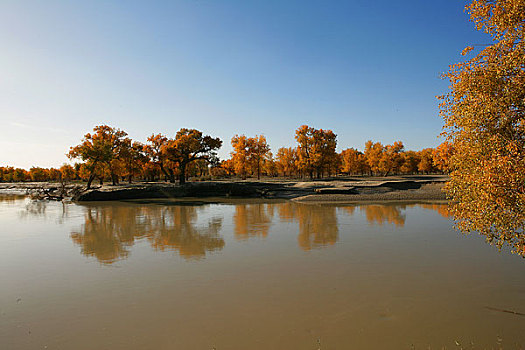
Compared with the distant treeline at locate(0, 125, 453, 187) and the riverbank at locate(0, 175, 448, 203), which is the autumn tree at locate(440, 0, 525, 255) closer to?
the riverbank at locate(0, 175, 448, 203)

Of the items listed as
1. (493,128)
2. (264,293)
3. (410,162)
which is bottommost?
(264,293)

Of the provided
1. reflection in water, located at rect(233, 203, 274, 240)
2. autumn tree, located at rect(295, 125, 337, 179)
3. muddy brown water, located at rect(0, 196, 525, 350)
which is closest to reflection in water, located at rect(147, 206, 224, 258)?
muddy brown water, located at rect(0, 196, 525, 350)

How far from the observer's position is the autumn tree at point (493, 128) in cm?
655

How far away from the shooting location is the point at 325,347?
566 cm

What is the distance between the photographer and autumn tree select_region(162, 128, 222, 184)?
1966 inches

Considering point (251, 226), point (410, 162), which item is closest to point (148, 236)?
point (251, 226)

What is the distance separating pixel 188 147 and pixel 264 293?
44.8 meters

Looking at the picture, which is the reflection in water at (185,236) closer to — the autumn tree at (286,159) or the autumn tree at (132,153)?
the autumn tree at (132,153)

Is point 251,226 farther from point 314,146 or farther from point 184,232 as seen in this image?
point 314,146

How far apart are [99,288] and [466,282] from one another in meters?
11.5

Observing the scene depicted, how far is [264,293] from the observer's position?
8391mm

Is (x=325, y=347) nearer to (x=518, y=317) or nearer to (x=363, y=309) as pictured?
(x=363, y=309)

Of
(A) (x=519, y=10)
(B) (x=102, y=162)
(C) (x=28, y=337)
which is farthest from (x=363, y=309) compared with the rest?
(B) (x=102, y=162)

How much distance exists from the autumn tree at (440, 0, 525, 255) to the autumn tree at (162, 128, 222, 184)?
45.4 m
